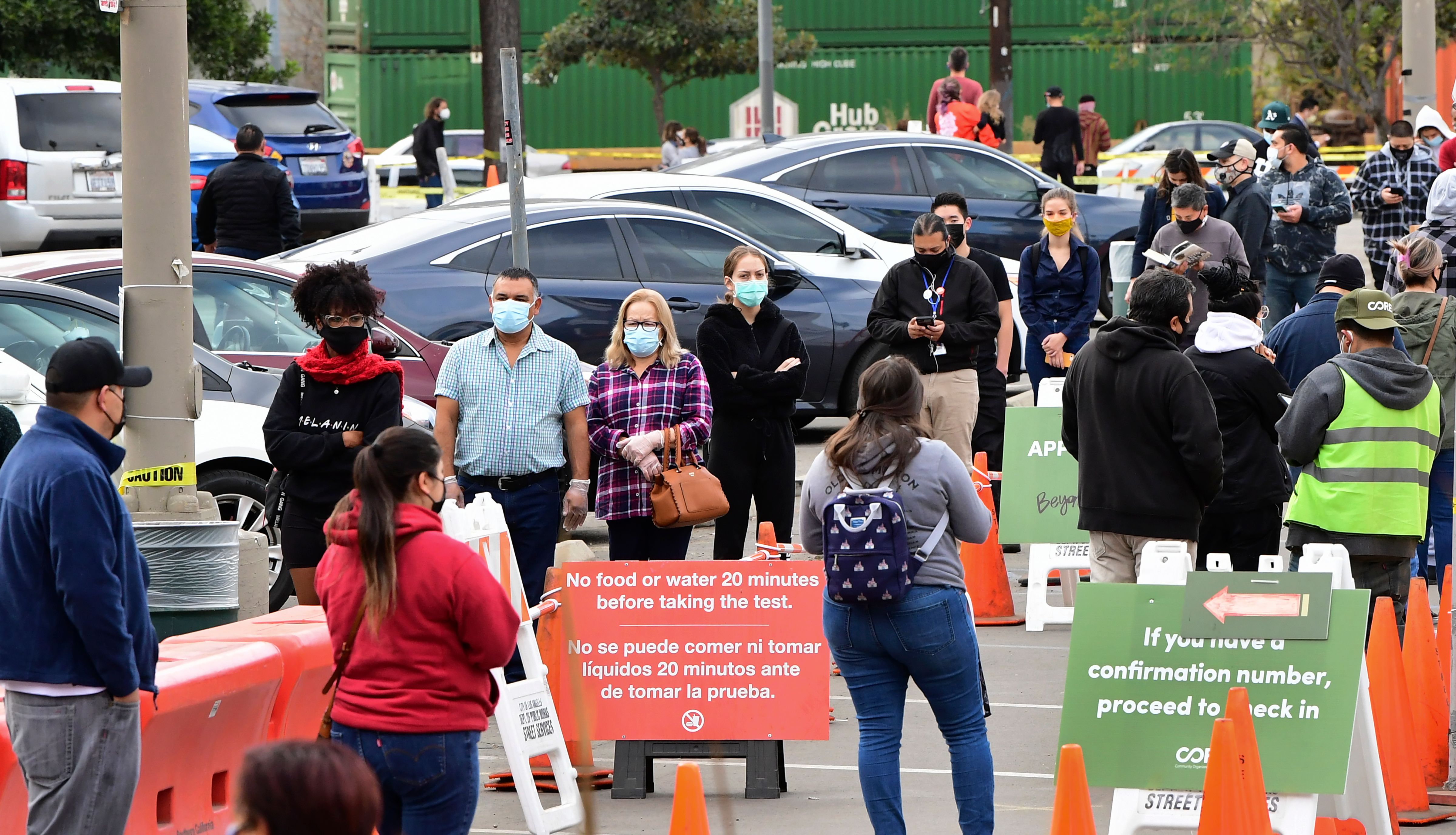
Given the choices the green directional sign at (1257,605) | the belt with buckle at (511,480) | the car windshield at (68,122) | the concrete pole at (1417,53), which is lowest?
the green directional sign at (1257,605)

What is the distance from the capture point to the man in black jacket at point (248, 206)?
14.7 m

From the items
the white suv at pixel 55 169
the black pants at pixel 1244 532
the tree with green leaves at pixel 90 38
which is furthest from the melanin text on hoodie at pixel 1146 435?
the tree with green leaves at pixel 90 38

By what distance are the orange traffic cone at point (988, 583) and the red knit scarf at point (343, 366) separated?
11.6ft

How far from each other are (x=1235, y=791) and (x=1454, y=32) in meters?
36.3

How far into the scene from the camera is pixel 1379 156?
47.7 feet

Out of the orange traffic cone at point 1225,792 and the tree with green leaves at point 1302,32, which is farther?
the tree with green leaves at point 1302,32

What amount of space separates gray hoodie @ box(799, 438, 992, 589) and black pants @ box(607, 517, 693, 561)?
225 cm

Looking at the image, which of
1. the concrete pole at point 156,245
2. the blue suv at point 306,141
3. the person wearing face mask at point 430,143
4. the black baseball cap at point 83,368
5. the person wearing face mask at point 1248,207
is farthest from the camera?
the person wearing face mask at point 430,143

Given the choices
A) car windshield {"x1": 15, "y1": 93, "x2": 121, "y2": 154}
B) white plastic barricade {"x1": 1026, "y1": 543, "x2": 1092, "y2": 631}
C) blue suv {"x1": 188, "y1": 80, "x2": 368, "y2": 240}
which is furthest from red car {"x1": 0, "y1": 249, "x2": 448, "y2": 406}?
blue suv {"x1": 188, "y1": 80, "x2": 368, "y2": 240}

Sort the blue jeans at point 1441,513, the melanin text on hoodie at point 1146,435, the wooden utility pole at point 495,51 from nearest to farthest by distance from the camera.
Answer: the melanin text on hoodie at point 1146,435
the blue jeans at point 1441,513
the wooden utility pole at point 495,51

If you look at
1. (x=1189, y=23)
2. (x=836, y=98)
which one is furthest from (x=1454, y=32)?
(x=836, y=98)

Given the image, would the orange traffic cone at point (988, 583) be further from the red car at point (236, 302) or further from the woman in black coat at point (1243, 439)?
the red car at point (236, 302)

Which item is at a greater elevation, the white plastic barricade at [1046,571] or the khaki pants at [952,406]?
the khaki pants at [952,406]

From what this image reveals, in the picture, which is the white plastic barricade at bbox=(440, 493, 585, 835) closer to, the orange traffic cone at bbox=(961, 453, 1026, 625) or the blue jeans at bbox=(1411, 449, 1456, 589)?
the orange traffic cone at bbox=(961, 453, 1026, 625)
